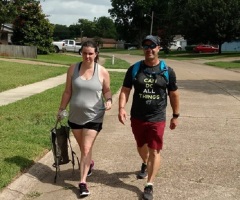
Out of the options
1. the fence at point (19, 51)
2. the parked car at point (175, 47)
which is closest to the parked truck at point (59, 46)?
the fence at point (19, 51)

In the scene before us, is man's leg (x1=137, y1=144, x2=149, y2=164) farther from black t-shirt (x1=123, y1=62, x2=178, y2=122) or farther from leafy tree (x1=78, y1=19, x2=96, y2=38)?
leafy tree (x1=78, y1=19, x2=96, y2=38)

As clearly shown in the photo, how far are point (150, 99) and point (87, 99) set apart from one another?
2.27 ft

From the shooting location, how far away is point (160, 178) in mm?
5051

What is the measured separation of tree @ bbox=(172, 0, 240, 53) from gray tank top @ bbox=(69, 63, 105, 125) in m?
46.5

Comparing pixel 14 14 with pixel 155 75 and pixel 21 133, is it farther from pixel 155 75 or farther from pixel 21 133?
pixel 155 75

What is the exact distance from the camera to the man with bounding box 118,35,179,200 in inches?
170

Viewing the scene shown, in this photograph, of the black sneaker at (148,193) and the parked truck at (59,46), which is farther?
the parked truck at (59,46)

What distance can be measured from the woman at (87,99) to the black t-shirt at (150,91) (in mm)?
376

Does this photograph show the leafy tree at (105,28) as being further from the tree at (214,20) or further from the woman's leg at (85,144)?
the woman's leg at (85,144)

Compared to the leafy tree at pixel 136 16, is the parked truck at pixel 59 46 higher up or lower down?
lower down

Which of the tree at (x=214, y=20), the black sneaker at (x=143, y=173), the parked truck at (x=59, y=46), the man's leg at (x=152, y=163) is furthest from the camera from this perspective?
the tree at (x=214, y=20)

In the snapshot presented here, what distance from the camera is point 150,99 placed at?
→ 14.3 feet

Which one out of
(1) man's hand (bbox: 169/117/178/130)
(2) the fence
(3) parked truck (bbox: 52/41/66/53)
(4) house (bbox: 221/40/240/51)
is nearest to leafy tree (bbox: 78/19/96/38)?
(4) house (bbox: 221/40/240/51)

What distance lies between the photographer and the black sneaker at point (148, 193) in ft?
14.2
